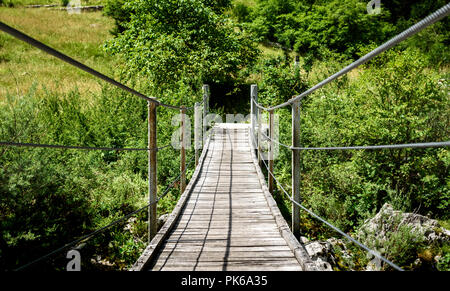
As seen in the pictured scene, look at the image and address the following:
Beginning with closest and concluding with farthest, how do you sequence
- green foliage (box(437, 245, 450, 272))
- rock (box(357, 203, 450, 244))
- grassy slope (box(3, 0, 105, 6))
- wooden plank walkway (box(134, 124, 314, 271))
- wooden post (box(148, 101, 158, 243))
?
wooden plank walkway (box(134, 124, 314, 271)) → wooden post (box(148, 101, 158, 243)) → green foliage (box(437, 245, 450, 272)) → rock (box(357, 203, 450, 244)) → grassy slope (box(3, 0, 105, 6))

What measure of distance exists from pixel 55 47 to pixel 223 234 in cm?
1832

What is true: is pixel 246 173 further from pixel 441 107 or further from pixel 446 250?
pixel 441 107

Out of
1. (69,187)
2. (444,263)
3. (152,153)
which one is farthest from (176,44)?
(444,263)

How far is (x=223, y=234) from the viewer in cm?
252

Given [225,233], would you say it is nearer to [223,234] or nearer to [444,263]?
[223,234]

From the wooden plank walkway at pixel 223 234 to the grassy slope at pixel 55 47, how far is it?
25.9 ft

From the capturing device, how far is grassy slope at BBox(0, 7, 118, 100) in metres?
11.4

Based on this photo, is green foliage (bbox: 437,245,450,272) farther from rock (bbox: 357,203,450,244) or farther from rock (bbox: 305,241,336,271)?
rock (bbox: 305,241,336,271)

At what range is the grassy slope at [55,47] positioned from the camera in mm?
11397

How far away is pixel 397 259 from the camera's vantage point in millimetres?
3279

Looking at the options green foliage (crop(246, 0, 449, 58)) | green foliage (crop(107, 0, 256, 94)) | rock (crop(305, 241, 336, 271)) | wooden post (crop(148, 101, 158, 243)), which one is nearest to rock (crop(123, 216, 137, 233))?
wooden post (crop(148, 101, 158, 243))

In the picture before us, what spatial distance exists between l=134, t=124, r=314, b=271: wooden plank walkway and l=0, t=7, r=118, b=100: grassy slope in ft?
25.9

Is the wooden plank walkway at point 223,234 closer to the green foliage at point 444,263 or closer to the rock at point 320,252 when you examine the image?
the rock at point 320,252
